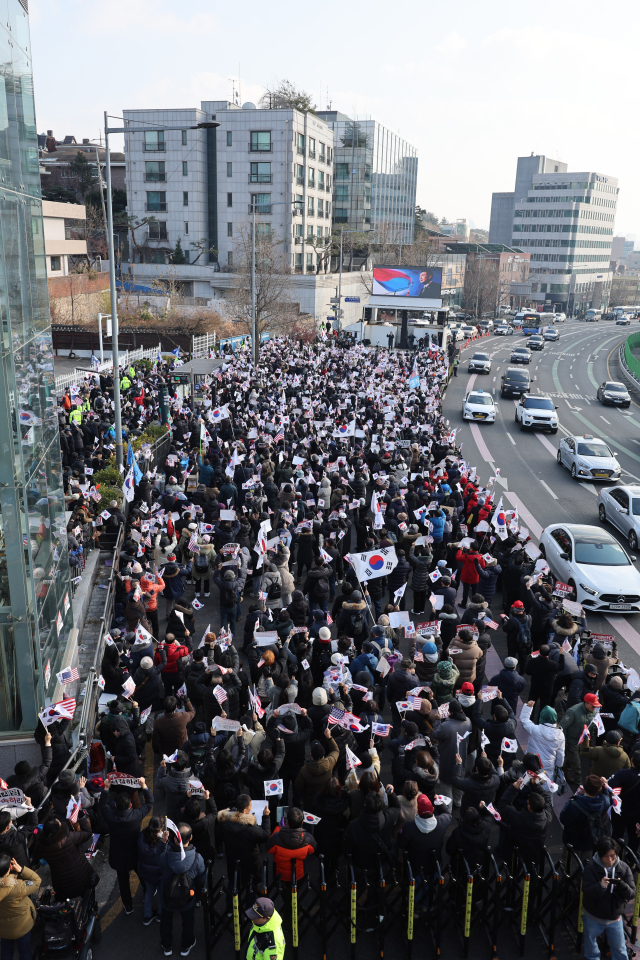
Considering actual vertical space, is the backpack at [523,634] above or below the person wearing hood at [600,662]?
below

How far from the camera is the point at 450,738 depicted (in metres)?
8.42

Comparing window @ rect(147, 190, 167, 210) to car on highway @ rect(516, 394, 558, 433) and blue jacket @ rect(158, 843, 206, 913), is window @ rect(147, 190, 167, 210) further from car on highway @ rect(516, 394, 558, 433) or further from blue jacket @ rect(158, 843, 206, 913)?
blue jacket @ rect(158, 843, 206, 913)

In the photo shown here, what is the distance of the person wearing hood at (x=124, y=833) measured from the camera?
6.85 m

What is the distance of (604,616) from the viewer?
1477cm

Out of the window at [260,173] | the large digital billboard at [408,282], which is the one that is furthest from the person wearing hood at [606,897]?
the window at [260,173]

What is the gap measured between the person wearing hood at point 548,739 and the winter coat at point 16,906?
17.4ft

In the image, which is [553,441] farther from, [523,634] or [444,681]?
[444,681]

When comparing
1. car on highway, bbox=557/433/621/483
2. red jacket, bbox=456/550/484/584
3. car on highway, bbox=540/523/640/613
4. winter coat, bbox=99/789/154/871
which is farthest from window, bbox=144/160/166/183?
winter coat, bbox=99/789/154/871

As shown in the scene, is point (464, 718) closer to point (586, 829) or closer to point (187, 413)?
Result: point (586, 829)

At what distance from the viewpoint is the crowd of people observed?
6.91 m

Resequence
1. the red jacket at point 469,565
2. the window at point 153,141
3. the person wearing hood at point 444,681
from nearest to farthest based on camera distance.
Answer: the person wearing hood at point 444,681
the red jacket at point 469,565
the window at point 153,141

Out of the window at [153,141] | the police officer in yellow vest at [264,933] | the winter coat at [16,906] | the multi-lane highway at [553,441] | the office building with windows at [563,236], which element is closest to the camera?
the police officer in yellow vest at [264,933]

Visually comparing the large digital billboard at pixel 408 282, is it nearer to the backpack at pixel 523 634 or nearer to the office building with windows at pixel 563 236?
the backpack at pixel 523 634

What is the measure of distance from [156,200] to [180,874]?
76246mm
